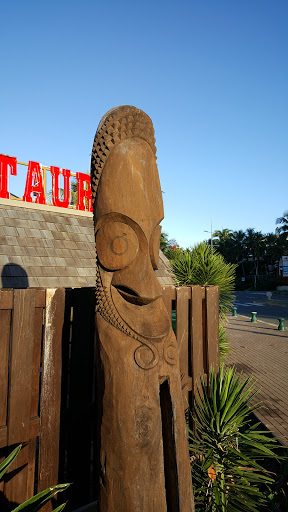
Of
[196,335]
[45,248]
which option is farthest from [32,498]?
[45,248]

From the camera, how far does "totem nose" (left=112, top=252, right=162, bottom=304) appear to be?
2.09 meters

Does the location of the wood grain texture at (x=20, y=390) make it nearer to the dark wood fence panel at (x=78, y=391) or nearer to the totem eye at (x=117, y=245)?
the dark wood fence panel at (x=78, y=391)

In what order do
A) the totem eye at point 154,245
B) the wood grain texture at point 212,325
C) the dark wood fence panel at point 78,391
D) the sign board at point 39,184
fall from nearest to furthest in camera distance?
1. the totem eye at point 154,245
2. the dark wood fence panel at point 78,391
3. the wood grain texture at point 212,325
4. the sign board at point 39,184

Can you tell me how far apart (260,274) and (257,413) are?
152 feet

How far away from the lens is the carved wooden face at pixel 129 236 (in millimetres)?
2088

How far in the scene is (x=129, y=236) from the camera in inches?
82.6

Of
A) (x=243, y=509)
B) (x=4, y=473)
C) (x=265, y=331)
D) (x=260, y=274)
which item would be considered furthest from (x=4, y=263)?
(x=260, y=274)

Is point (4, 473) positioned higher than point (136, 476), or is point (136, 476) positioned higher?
point (136, 476)

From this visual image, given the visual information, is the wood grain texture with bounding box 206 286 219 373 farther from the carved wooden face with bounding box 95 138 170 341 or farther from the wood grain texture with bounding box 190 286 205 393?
the carved wooden face with bounding box 95 138 170 341

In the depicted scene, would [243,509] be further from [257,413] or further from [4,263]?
[4,263]

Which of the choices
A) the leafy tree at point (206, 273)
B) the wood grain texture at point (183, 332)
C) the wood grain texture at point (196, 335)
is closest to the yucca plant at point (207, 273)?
the leafy tree at point (206, 273)

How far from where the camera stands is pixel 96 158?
7.26 feet

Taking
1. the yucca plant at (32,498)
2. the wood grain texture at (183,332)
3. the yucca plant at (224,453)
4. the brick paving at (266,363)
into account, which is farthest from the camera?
the brick paving at (266,363)

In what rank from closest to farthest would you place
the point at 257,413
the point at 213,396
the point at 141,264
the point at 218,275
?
the point at 141,264 < the point at 213,396 < the point at 257,413 < the point at 218,275
